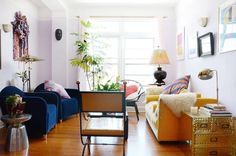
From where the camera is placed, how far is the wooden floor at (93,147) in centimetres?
299

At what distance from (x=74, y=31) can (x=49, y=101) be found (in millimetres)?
2298

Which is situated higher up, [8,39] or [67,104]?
[8,39]

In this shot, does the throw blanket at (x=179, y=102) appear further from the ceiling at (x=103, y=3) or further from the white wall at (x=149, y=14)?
the ceiling at (x=103, y=3)

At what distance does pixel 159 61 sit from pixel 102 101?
9.75ft

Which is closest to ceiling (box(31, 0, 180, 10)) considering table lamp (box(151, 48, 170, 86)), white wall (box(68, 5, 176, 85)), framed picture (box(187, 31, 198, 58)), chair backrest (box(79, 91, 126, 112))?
white wall (box(68, 5, 176, 85))

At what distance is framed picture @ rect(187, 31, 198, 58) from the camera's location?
14.0ft

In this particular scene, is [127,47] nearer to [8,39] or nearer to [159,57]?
[159,57]

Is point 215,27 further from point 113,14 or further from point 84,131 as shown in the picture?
point 113,14

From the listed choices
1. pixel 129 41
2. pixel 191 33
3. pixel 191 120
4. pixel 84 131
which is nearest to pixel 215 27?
pixel 191 33

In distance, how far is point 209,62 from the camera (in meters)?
3.62

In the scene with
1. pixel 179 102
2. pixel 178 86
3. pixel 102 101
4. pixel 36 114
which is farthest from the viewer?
pixel 178 86

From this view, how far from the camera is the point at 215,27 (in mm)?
3389

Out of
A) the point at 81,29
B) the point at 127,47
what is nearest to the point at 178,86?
the point at 127,47

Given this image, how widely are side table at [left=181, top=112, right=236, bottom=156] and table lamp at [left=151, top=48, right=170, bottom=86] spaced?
2.73m
